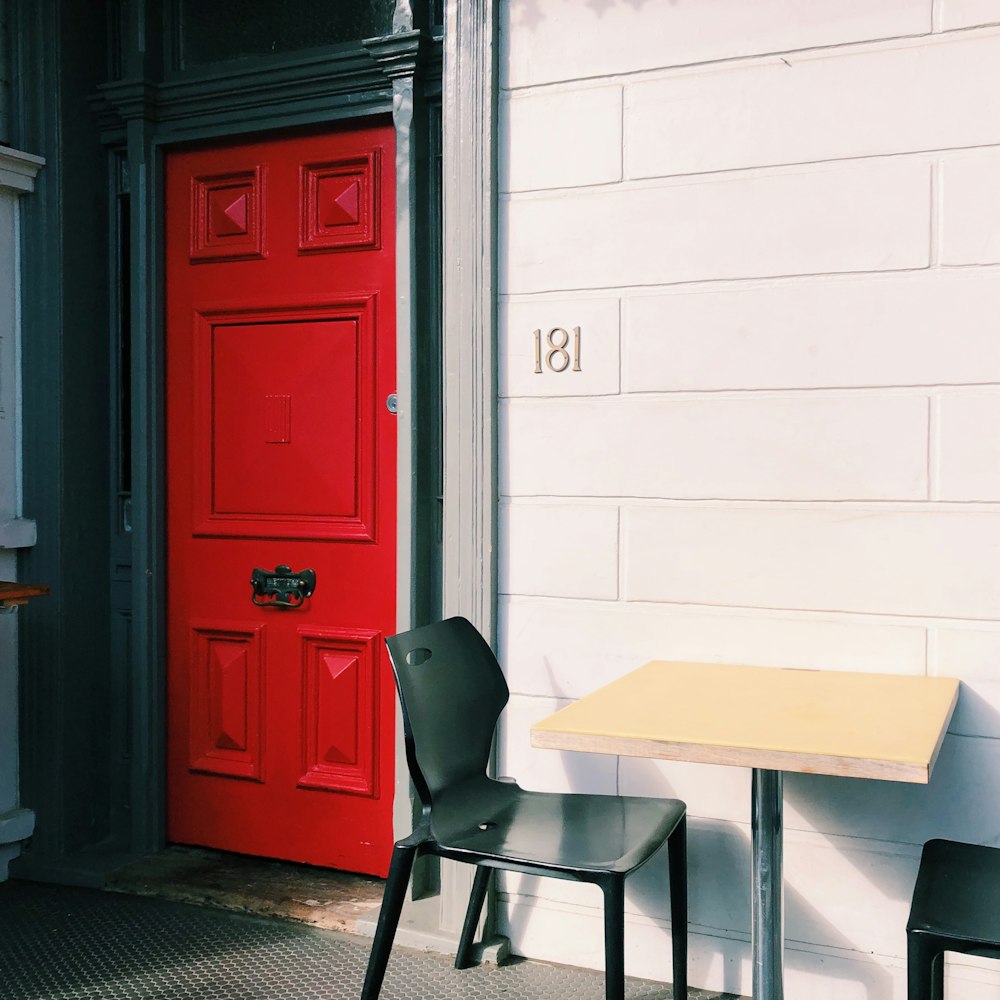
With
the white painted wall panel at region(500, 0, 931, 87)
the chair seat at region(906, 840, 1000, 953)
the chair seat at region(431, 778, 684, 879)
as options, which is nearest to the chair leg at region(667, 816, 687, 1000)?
the chair seat at region(431, 778, 684, 879)

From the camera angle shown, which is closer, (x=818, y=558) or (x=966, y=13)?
(x=966, y=13)

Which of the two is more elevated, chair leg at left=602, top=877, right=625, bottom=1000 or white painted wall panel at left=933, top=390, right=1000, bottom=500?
white painted wall panel at left=933, top=390, right=1000, bottom=500

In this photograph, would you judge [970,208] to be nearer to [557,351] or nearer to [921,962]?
[557,351]

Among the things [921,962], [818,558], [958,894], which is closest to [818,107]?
[818,558]

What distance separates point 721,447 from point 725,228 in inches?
19.2

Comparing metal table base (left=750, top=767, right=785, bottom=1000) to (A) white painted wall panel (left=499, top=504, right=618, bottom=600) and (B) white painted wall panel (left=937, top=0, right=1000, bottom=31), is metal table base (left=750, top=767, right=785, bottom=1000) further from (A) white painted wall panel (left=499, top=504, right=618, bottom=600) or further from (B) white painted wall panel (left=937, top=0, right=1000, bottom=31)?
(B) white painted wall panel (left=937, top=0, right=1000, bottom=31)

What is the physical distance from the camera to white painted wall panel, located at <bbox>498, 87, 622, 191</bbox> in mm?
2564

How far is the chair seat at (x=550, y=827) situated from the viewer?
196cm

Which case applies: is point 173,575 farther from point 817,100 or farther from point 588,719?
point 817,100

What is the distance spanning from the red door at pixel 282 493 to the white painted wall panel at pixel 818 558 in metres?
0.84

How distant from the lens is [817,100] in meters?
2.38

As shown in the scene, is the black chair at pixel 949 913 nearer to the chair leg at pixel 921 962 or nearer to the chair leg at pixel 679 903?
the chair leg at pixel 921 962

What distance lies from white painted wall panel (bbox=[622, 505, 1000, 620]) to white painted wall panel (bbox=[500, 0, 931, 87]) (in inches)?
39.9

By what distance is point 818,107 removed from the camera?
238cm
